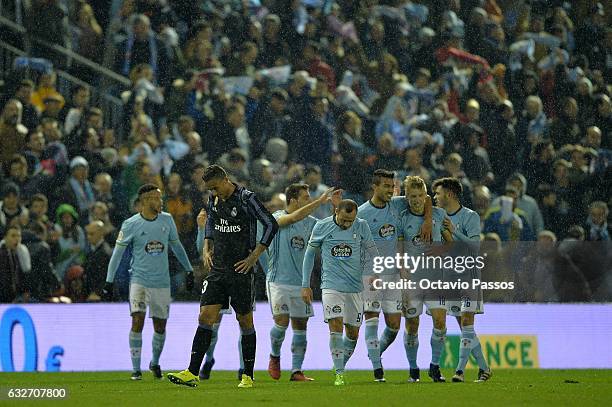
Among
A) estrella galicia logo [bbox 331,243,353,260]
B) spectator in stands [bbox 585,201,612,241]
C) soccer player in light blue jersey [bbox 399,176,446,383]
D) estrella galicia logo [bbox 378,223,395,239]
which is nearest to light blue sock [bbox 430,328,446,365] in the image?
soccer player in light blue jersey [bbox 399,176,446,383]

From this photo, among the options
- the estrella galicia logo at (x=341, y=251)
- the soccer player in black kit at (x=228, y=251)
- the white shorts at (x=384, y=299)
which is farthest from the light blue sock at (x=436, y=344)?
the soccer player in black kit at (x=228, y=251)

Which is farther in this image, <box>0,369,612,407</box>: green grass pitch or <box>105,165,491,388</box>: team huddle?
<box>105,165,491,388</box>: team huddle

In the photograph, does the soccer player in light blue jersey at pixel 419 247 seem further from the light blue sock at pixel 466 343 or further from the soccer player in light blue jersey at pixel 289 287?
the soccer player in light blue jersey at pixel 289 287

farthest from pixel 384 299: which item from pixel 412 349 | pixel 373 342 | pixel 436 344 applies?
pixel 436 344

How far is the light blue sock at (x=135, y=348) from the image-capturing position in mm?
13180

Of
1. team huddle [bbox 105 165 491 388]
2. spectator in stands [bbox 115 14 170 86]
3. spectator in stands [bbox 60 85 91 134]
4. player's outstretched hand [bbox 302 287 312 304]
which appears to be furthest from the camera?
spectator in stands [bbox 115 14 170 86]

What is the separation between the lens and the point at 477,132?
18188 mm

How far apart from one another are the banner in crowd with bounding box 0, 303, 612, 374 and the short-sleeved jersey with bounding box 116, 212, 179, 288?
2.18m

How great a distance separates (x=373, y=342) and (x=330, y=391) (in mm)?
1670

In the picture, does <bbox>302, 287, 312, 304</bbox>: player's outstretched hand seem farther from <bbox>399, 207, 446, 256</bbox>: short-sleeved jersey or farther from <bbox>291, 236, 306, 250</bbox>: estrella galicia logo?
<bbox>291, 236, 306, 250</bbox>: estrella galicia logo

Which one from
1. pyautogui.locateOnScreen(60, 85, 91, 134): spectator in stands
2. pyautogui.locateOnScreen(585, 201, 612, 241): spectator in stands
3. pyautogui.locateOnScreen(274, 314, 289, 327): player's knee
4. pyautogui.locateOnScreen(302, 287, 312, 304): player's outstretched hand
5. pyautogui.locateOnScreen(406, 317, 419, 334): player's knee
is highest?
pyautogui.locateOnScreen(60, 85, 91, 134): spectator in stands

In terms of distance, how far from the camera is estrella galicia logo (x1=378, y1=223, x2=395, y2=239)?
12008 millimetres

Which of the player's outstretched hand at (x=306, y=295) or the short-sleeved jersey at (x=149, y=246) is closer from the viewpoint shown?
the player's outstretched hand at (x=306, y=295)

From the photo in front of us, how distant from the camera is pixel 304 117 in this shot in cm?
1798
